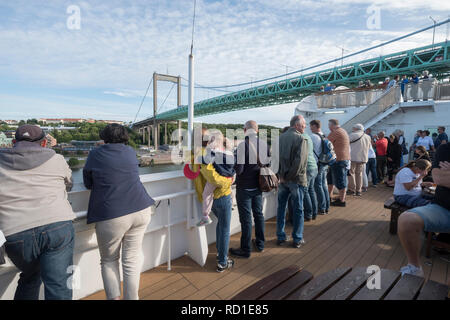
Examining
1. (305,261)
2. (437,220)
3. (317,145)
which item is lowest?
(305,261)

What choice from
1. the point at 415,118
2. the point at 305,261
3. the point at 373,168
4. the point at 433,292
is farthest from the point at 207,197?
the point at 415,118

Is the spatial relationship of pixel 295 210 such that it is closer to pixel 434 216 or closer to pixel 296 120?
pixel 296 120

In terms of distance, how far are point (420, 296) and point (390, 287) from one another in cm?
12

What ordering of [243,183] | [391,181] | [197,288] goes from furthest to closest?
1. [391,181]
2. [243,183]
3. [197,288]

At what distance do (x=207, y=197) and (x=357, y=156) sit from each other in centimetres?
366

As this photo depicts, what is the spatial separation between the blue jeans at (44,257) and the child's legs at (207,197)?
1.04 meters

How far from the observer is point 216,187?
6.99 feet

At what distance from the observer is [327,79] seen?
31.4m

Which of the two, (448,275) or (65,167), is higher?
(65,167)

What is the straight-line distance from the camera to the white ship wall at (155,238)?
5.58ft

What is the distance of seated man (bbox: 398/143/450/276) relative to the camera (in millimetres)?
1729

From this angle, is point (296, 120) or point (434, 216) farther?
point (296, 120)
